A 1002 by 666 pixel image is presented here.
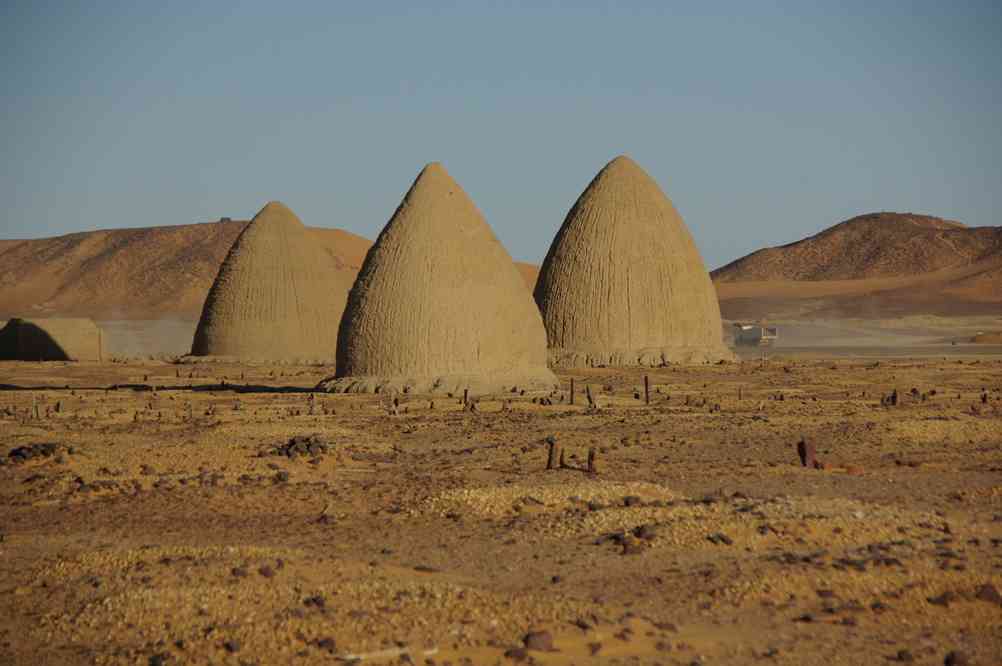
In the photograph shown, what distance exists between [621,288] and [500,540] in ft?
60.4

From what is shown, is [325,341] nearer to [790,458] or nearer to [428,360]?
[428,360]

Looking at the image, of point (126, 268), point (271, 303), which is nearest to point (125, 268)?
point (126, 268)

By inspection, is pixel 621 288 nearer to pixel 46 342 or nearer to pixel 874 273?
pixel 46 342

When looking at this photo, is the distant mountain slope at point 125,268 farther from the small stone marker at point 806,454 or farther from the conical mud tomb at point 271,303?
the small stone marker at point 806,454

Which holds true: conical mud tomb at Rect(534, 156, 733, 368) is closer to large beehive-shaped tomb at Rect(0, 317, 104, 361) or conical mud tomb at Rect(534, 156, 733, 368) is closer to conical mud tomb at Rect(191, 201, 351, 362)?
conical mud tomb at Rect(191, 201, 351, 362)

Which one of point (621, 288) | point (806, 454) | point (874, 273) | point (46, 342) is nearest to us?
point (806, 454)

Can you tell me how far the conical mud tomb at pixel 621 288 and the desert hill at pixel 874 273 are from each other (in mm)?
39048

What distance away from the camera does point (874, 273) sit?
9725cm

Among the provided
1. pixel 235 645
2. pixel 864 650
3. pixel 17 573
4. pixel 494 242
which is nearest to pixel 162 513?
pixel 17 573

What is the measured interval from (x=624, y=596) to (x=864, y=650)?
1.27 meters

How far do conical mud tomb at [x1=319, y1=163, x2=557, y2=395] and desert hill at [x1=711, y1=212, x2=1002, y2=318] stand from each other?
156 feet

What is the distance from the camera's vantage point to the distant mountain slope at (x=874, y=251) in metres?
96.2

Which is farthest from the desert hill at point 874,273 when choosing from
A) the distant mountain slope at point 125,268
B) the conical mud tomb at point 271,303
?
the conical mud tomb at point 271,303

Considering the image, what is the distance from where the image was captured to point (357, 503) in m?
9.33
